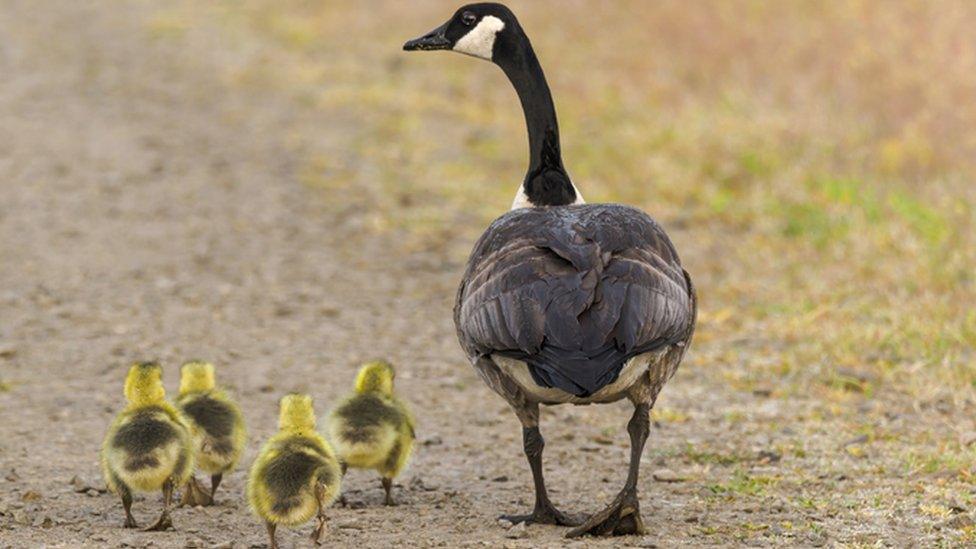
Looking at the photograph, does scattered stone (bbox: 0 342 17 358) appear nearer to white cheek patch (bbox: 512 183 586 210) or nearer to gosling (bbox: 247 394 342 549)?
white cheek patch (bbox: 512 183 586 210)

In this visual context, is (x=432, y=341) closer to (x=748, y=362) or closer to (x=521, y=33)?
(x=748, y=362)

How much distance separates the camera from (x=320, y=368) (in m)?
9.52

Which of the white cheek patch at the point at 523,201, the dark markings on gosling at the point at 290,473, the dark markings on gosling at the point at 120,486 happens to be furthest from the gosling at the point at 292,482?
the white cheek patch at the point at 523,201

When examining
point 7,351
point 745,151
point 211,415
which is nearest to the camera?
point 211,415

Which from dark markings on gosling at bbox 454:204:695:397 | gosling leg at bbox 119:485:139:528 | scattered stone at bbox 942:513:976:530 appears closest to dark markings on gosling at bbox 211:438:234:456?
gosling leg at bbox 119:485:139:528

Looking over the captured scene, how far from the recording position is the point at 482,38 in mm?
8188

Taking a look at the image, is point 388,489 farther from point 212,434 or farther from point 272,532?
A: point 272,532

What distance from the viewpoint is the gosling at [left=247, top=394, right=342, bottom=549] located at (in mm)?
5867

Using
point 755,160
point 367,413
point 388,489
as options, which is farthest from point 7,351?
point 755,160

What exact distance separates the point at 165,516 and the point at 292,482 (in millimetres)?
673

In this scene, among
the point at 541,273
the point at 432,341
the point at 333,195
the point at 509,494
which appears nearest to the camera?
the point at 541,273

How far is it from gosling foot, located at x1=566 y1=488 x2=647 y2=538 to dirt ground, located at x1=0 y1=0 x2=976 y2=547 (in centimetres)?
7

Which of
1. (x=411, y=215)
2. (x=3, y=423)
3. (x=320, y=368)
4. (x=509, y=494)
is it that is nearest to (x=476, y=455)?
(x=509, y=494)

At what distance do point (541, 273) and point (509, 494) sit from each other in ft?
5.05
